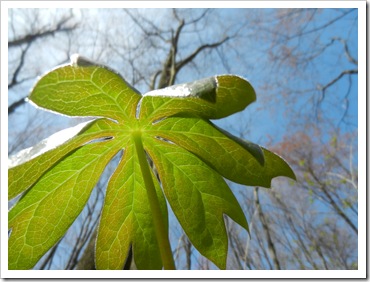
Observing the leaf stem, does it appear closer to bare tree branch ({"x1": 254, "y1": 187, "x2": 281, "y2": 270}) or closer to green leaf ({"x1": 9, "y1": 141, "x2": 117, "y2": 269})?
green leaf ({"x1": 9, "y1": 141, "x2": 117, "y2": 269})

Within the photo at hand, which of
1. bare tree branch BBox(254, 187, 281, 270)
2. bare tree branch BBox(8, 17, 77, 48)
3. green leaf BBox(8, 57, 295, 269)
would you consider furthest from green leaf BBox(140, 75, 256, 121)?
bare tree branch BBox(8, 17, 77, 48)

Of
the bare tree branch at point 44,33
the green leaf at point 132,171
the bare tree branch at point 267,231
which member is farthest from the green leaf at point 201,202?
the bare tree branch at point 44,33

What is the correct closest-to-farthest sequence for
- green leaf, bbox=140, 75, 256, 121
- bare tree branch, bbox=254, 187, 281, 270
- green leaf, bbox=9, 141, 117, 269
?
1. green leaf, bbox=140, 75, 256, 121
2. green leaf, bbox=9, 141, 117, 269
3. bare tree branch, bbox=254, 187, 281, 270

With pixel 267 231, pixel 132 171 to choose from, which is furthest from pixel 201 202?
pixel 267 231

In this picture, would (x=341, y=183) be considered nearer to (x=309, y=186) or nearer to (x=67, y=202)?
(x=309, y=186)

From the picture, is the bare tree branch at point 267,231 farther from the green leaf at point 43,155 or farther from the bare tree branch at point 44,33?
the green leaf at point 43,155

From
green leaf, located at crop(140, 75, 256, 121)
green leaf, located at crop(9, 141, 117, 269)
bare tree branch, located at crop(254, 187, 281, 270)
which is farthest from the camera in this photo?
bare tree branch, located at crop(254, 187, 281, 270)

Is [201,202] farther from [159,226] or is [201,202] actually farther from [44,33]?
[44,33]

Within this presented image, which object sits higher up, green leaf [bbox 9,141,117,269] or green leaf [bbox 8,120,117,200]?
green leaf [bbox 8,120,117,200]
